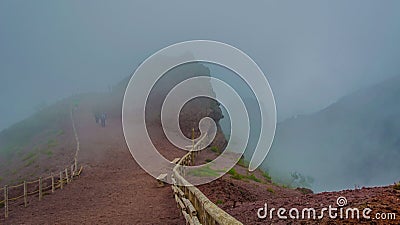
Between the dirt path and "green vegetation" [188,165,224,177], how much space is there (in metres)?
1.91

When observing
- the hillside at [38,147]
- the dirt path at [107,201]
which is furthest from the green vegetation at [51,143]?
the dirt path at [107,201]

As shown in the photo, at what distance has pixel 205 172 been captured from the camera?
17922 mm

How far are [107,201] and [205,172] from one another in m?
5.34

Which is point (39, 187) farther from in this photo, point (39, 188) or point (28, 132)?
point (28, 132)

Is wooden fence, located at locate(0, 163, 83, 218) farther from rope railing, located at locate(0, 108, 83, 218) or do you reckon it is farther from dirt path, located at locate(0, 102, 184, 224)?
dirt path, located at locate(0, 102, 184, 224)

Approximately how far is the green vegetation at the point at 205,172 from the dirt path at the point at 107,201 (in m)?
1.91

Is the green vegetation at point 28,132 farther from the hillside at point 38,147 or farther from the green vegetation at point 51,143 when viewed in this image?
the green vegetation at point 51,143

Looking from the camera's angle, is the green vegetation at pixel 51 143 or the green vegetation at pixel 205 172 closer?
the green vegetation at pixel 205 172

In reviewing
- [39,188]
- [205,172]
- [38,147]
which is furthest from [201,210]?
[38,147]

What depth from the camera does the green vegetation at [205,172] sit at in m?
17.3

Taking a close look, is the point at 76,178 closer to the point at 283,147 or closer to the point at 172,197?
the point at 172,197

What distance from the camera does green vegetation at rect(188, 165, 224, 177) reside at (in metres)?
17.3

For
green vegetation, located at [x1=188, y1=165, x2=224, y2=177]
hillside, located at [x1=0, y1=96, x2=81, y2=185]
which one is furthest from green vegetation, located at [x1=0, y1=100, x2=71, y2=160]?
green vegetation, located at [x1=188, y1=165, x2=224, y2=177]

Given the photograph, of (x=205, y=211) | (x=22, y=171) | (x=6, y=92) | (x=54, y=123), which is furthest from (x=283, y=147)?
(x=6, y=92)
